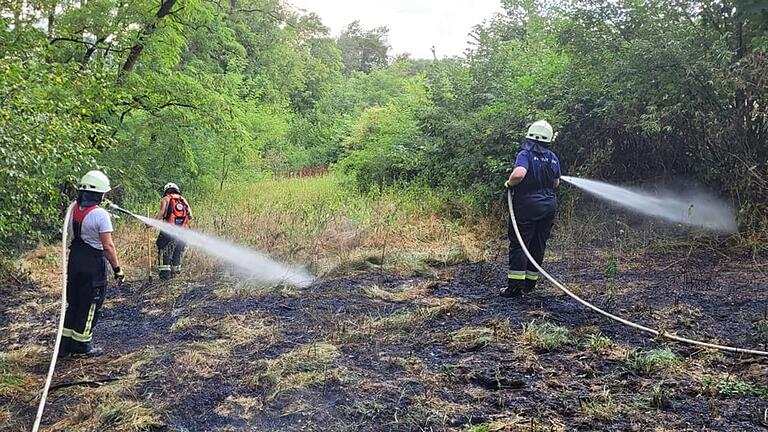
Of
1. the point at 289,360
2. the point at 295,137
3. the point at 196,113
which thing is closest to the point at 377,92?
the point at 295,137

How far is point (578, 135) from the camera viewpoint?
33.0ft

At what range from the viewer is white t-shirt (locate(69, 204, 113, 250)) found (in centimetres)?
517

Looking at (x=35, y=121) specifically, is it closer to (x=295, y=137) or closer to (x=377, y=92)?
(x=295, y=137)

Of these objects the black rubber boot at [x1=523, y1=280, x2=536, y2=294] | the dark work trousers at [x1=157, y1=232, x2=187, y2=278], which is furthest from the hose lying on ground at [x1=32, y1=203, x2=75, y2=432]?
the black rubber boot at [x1=523, y1=280, x2=536, y2=294]

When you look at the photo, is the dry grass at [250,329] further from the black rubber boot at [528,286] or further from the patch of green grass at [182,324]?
the black rubber boot at [528,286]

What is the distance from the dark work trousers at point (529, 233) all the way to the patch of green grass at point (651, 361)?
1899 millimetres

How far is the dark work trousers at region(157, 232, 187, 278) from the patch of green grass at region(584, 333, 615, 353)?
5794 millimetres

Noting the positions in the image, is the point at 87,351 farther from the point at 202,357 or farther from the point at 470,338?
the point at 470,338

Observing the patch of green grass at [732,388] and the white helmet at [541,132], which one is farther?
the white helmet at [541,132]

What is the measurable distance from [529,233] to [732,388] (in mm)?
2795

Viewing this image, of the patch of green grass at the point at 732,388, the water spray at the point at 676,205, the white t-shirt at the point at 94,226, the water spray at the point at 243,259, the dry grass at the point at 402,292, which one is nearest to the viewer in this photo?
the patch of green grass at the point at 732,388

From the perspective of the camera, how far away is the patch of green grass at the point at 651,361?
13.8 feet

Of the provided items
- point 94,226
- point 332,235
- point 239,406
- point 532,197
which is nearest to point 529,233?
point 532,197

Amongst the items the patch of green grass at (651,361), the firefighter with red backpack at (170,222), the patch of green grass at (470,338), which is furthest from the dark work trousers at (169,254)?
the patch of green grass at (651,361)
